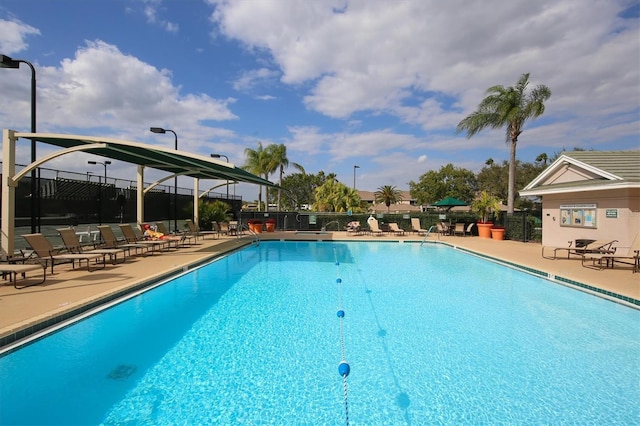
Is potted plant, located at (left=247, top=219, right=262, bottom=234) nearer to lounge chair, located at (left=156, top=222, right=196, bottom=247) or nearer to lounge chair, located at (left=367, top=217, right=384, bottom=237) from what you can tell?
lounge chair, located at (left=156, top=222, right=196, bottom=247)

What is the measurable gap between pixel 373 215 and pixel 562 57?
41.1ft

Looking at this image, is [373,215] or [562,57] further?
[373,215]

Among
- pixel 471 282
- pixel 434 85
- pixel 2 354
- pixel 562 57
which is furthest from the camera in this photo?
pixel 434 85

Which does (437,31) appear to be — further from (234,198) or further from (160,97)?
(234,198)

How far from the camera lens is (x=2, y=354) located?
392 centimetres

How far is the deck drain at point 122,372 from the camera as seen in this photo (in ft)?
12.9

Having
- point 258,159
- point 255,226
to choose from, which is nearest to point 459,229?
point 255,226

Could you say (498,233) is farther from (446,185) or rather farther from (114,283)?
(446,185)

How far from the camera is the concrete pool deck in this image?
466cm

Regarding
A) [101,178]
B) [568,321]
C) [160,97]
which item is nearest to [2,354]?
[568,321]

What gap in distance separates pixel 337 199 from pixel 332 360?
29.9m

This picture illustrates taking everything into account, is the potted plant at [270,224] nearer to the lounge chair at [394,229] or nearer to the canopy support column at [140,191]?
the lounge chair at [394,229]

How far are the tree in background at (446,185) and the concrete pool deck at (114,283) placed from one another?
48342mm

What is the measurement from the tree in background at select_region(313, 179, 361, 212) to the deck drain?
97.8 ft
